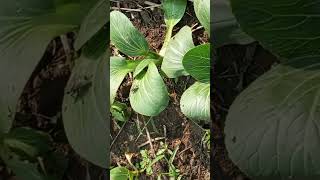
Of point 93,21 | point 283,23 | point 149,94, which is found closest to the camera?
point 283,23

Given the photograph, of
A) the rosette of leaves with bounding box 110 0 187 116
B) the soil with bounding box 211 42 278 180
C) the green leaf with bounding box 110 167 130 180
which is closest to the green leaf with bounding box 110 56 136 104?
the rosette of leaves with bounding box 110 0 187 116

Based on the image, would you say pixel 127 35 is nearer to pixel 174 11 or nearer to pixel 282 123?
pixel 174 11

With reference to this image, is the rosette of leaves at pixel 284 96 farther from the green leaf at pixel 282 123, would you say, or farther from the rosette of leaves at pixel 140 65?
the rosette of leaves at pixel 140 65

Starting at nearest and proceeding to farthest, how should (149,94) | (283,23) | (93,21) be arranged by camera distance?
(283,23), (93,21), (149,94)

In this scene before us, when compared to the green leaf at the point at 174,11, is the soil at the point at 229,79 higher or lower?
lower

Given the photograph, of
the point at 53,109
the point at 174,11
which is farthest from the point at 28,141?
the point at 174,11

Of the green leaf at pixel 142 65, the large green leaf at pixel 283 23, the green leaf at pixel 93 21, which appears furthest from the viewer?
the green leaf at pixel 142 65

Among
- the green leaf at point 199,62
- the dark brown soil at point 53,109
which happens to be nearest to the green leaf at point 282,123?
the green leaf at point 199,62
